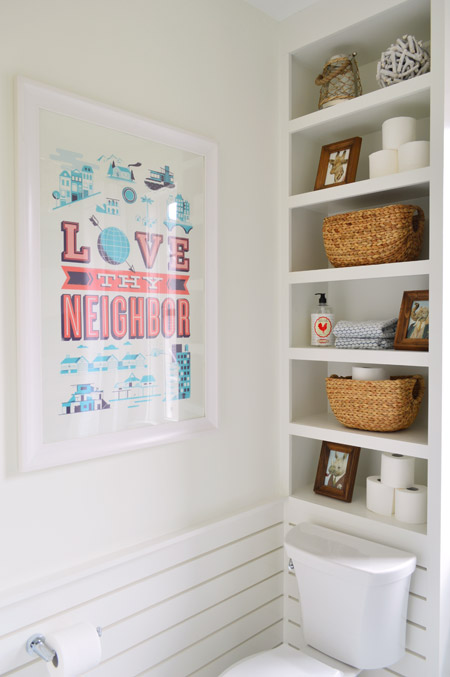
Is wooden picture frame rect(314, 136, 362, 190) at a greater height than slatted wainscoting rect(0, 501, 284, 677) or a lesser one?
greater

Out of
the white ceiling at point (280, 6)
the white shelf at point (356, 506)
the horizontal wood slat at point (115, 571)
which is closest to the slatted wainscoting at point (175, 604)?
the horizontal wood slat at point (115, 571)

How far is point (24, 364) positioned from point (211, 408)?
616 mm

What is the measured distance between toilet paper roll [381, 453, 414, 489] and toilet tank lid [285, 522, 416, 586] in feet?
0.63

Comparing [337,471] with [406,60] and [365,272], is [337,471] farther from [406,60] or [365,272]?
[406,60]

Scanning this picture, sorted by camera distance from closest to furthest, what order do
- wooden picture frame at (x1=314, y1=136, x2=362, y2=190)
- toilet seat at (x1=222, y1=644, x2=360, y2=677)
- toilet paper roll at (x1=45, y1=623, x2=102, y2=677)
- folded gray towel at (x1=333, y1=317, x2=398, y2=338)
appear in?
toilet paper roll at (x1=45, y1=623, x2=102, y2=677) → toilet seat at (x1=222, y1=644, x2=360, y2=677) → folded gray towel at (x1=333, y1=317, x2=398, y2=338) → wooden picture frame at (x1=314, y1=136, x2=362, y2=190)

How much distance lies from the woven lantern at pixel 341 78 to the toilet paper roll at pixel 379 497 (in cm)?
127

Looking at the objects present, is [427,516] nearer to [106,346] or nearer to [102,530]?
[102,530]

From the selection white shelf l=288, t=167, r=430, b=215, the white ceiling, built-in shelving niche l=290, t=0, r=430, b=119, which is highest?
the white ceiling

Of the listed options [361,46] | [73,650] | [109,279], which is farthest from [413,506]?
[361,46]

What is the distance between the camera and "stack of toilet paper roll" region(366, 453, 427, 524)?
1.53 meters

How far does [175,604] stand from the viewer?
4.76ft

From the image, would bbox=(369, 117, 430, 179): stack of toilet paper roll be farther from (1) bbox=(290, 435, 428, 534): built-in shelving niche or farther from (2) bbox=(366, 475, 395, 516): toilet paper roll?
(2) bbox=(366, 475, 395, 516): toilet paper roll

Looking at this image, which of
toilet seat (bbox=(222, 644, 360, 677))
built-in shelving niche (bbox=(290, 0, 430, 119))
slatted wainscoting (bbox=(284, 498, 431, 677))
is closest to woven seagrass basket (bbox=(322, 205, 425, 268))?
built-in shelving niche (bbox=(290, 0, 430, 119))

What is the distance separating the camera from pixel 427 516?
1.46 metres
